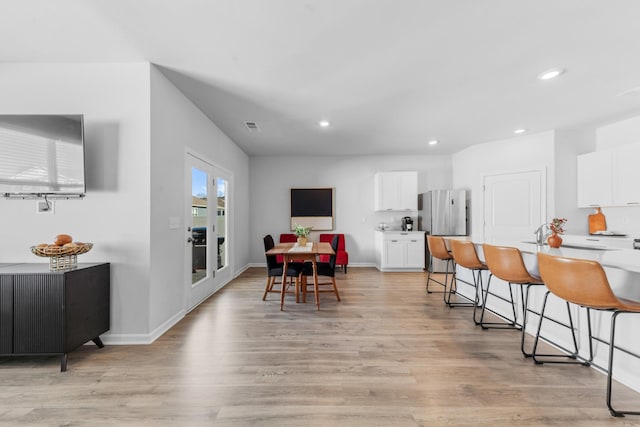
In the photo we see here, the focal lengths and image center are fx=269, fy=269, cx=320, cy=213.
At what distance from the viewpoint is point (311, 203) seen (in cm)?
624

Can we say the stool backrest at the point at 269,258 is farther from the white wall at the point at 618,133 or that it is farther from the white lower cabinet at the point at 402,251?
the white wall at the point at 618,133

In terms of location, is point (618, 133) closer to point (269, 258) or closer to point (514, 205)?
point (514, 205)

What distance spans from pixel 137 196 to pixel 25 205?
0.99 metres

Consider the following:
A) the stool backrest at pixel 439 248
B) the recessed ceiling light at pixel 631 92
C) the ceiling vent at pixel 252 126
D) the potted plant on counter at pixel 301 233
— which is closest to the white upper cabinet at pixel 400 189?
the stool backrest at pixel 439 248

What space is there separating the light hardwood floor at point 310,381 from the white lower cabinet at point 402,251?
8.87ft

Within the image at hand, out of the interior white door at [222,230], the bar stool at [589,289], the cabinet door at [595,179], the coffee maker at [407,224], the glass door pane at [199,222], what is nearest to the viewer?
the bar stool at [589,289]

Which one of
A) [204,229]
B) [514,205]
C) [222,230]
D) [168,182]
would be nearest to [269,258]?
[204,229]

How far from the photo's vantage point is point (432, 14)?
1.88 m

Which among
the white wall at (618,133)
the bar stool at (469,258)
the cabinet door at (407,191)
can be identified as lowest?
the bar stool at (469,258)

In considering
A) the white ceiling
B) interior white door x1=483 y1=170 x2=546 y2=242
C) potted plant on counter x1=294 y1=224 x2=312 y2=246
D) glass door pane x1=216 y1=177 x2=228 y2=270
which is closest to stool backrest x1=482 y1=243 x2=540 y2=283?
the white ceiling

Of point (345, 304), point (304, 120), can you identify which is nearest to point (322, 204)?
point (304, 120)

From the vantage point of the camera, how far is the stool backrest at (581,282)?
159 centimetres

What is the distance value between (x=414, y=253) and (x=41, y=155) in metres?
5.70

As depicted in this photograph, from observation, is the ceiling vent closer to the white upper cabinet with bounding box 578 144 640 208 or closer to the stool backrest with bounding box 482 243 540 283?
the stool backrest with bounding box 482 243 540 283
